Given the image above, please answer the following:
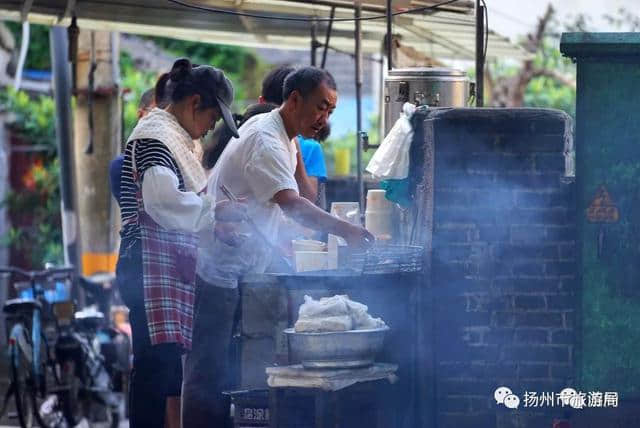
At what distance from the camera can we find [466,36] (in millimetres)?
13211

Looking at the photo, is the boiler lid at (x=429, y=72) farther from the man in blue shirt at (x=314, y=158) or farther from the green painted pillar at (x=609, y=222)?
the green painted pillar at (x=609, y=222)

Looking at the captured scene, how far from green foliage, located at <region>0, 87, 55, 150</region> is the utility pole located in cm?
804

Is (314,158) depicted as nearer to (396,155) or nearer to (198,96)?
(396,155)

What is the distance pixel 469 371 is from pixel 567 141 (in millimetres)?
1271

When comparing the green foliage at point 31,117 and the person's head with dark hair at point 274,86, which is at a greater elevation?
the green foliage at point 31,117

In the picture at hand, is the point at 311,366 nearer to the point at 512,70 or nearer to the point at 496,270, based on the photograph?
the point at 496,270

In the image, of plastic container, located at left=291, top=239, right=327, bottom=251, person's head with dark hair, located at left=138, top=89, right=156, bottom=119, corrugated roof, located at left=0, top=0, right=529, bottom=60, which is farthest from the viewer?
corrugated roof, located at left=0, top=0, right=529, bottom=60

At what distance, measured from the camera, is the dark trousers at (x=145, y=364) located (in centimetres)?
693

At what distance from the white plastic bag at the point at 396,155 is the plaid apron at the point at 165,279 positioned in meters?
1.16

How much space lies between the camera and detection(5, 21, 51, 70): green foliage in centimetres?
3180

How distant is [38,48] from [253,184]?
2568 cm

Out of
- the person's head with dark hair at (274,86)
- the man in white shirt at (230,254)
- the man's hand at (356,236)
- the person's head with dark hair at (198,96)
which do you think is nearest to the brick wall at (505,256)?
the man's hand at (356,236)

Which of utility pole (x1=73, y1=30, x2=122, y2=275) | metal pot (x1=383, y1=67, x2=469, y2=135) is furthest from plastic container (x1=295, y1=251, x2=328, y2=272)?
utility pole (x1=73, y1=30, x2=122, y2=275)

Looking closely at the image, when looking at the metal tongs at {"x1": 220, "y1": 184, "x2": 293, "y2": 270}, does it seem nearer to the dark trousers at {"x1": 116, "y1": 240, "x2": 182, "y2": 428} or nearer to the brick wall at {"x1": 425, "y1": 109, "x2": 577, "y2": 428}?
the dark trousers at {"x1": 116, "y1": 240, "x2": 182, "y2": 428}
